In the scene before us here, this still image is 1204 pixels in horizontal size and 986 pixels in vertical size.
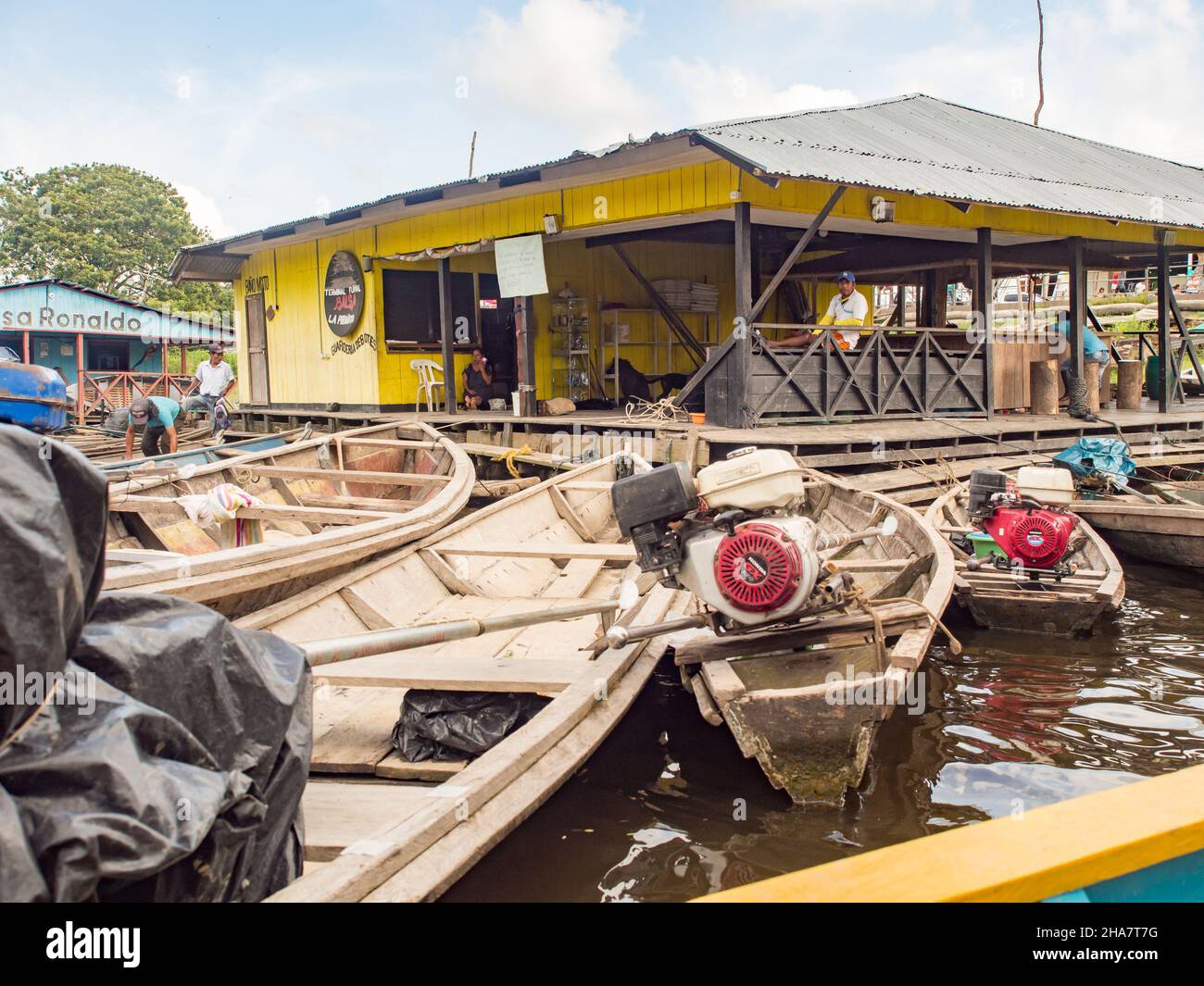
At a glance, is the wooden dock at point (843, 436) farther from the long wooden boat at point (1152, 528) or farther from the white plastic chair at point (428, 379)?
the long wooden boat at point (1152, 528)

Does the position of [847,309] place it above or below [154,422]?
above

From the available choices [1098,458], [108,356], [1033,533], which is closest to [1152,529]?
[1098,458]

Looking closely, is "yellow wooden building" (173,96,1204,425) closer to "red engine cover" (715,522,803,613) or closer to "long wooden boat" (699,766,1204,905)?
"red engine cover" (715,522,803,613)

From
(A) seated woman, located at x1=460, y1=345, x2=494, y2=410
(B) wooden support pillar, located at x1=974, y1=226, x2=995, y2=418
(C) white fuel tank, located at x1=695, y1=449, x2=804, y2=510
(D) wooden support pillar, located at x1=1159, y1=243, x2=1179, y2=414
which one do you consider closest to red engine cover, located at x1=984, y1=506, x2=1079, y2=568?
(C) white fuel tank, located at x1=695, y1=449, x2=804, y2=510

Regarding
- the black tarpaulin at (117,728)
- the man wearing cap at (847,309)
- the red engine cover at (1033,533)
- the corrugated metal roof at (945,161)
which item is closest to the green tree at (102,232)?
the corrugated metal roof at (945,161)

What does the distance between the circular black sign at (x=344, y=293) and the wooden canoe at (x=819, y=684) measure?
11.0 meters

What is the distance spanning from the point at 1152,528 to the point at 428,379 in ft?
32.5

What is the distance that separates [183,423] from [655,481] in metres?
17.4

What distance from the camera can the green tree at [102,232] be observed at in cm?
3547

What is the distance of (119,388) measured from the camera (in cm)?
2442

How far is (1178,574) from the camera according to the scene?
8.61 metres

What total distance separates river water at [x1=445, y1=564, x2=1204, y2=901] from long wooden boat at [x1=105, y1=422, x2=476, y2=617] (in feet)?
6.13

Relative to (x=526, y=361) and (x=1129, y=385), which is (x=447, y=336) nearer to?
(x=526, y=361)
